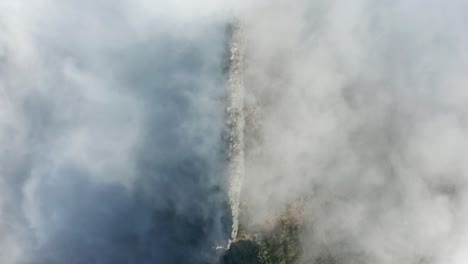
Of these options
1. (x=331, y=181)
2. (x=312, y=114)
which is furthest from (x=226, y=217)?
(x=312, y=114)

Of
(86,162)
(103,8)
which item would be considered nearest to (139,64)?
(103,8)

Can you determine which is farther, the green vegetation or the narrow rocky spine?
the narrow rocky spine

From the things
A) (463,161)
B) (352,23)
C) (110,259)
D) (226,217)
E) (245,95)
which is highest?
(352,23)

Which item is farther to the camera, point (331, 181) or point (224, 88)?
point (224, 88)

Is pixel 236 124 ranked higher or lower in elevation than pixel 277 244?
higher

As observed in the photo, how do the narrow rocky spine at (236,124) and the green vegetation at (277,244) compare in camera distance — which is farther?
the narrow rocky spine at (236,124)

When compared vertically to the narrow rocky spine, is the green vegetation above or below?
below

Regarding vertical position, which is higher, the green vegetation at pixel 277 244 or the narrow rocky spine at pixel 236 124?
the narrow rocky spine at pixel 236 124

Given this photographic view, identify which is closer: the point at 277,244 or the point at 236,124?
the point at 277,244

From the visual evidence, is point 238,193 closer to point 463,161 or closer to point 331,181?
point 331,181

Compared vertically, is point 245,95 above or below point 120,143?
above
